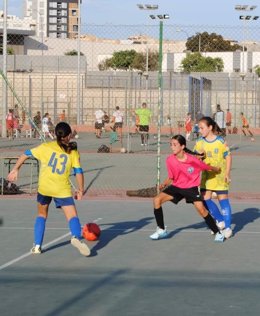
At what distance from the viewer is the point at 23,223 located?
46.2 ft

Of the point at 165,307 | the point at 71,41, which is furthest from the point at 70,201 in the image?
the point at 71,41

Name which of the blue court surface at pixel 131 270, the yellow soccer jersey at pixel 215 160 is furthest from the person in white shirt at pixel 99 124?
the yellow soccer jersey at pixel 215 160

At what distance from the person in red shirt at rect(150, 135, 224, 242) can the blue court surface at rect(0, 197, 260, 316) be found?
32 cm

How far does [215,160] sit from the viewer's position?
12.6m

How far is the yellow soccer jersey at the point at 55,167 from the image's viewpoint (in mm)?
A: 10867

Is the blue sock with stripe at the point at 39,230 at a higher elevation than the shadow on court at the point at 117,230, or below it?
higher

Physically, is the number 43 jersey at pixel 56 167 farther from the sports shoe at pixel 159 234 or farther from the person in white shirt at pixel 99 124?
the person in white shirt at pixel 99 124

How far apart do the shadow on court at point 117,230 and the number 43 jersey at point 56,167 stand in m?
1.01

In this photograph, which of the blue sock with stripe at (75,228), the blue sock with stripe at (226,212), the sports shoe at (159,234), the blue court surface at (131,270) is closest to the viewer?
the blue court surface at (131,270)

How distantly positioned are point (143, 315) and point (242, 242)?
15.8 feet

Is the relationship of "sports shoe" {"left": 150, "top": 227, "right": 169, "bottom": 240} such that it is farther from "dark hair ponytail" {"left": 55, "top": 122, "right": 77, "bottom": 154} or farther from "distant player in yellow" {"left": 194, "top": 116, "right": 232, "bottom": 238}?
"dark hair ponytail" {"left": 55, "top": 122, "right": 77, "bottom": 154}

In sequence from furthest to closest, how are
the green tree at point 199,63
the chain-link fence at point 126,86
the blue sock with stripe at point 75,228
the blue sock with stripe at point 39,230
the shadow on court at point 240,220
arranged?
1. the green tree at point 199,63
2. the chain-link fence at point 126,86
3. the shadow on court at point 240,220
4. the blue sock with stripe at point 39,230
5. the blue sock with stripe at point 75,228

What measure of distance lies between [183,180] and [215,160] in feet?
2.29

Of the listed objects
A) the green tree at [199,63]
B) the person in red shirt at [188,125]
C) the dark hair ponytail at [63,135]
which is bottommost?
the dark hair ponytail at [63,135]
